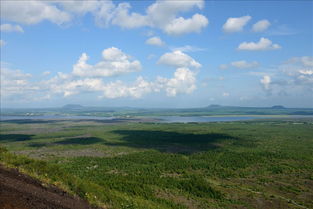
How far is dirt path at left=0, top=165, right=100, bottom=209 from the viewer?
40.7 ft

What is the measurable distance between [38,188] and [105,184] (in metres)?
17.9

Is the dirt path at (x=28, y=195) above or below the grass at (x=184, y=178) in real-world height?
above

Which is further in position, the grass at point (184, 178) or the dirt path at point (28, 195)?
the grass at point (184, 178)

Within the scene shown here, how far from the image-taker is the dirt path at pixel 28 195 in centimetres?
1240

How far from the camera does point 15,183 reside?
595 inches

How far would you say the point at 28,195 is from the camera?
13828 mm

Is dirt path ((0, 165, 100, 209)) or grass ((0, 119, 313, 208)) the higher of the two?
dirt path ((0, 165, 100, 209))

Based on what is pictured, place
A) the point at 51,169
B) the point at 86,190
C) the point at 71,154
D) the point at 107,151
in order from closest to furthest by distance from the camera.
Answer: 1. the point at 86,190
2. the point at 51,169
3. the point at 71,154
4. the point at 107,151

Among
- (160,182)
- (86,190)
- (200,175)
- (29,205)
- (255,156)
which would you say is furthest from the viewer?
(255,156)

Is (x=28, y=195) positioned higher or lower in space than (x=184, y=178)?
higher

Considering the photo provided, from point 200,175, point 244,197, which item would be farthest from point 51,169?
point 200,175

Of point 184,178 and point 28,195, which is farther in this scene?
point 184,178

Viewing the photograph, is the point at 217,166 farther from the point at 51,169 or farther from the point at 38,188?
the point at 38,188

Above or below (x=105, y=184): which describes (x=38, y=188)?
above
